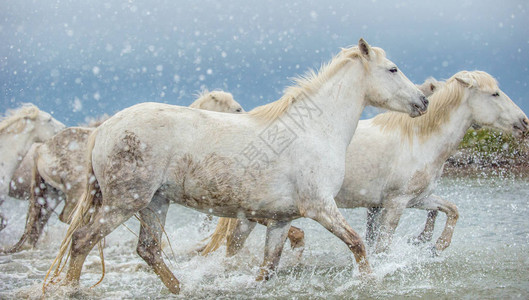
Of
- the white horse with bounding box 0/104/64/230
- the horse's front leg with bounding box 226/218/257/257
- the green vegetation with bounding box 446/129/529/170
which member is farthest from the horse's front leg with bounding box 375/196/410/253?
the green vegetation with bounding box 446/129/529/170

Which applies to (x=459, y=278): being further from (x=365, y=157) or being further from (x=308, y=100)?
(x=308, y=100)

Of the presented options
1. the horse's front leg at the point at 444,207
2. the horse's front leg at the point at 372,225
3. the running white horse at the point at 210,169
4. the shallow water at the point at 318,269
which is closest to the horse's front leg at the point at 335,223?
the running white horse at the point at 210,169

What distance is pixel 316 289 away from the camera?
403 centimetres

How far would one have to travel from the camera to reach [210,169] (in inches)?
140

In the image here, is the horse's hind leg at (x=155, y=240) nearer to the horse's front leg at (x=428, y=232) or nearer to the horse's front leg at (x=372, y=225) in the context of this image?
the horse's front leg at (x=372, y=225)

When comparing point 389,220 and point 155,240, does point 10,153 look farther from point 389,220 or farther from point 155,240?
point 389,220

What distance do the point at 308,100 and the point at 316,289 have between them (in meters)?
1.55

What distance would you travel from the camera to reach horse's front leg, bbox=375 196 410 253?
511cm

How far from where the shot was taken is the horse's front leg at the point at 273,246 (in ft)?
13.8

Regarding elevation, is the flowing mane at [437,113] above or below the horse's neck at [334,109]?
above

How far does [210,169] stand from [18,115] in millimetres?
4582

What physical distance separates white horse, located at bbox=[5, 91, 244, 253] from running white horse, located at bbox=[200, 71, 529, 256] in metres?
2.44

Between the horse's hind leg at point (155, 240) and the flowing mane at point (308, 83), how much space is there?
1.08m

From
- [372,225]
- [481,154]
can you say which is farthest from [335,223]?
[481,154]
